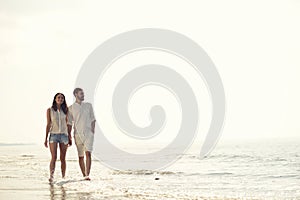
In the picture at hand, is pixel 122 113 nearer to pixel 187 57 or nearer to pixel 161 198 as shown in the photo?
pixel 187 57

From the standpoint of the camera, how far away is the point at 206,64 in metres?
28.2

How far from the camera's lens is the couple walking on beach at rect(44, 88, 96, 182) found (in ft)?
33.3

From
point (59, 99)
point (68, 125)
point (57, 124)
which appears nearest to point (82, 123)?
point (68, 125)

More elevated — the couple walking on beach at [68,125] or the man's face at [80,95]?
the man's face at [80,95]

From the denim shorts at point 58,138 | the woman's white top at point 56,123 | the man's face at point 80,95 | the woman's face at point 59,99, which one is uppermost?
the man's face at point 80,95

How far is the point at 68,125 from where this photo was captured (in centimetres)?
1042

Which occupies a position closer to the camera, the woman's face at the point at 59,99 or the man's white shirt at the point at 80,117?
the woman's face at the point at 59,99

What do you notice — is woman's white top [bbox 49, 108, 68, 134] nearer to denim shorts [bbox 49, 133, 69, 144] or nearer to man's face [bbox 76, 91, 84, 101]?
denim shorts [bbox 49, 133, 69, 144]

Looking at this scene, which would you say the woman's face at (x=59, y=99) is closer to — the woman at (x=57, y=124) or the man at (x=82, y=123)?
the woman at (x=57, y=124)

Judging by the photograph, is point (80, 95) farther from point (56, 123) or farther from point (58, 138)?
point (58, 138)

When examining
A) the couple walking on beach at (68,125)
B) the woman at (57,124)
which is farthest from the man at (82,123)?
the woman at (57,124)

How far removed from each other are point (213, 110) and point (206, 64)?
21.6 feet

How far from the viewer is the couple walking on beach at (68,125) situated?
33.3 feet

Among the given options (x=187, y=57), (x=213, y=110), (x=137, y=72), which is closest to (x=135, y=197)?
(x=137, y=72)
